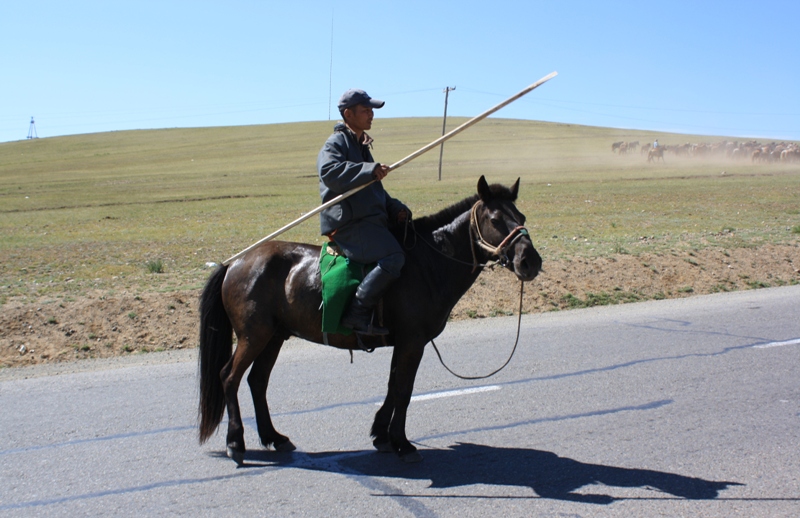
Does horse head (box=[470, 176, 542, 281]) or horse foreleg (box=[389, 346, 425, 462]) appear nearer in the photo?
horse head (box=[470, 176, 542, 281])

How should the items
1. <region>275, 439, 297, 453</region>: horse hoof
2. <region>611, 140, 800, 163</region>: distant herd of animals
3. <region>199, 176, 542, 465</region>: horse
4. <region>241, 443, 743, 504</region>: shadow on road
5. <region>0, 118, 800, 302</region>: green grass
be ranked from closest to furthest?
<region>241, 443, 743, 504</region>: shadow on road, <region>199, 176, 542, 465</region>: horse, <region>275, 439, 297, 453</region>: horse hoof, <region>0, 118, 800, 302</region>: green grass, <region>611, 140, 800, 163</region>: distant herd of animals

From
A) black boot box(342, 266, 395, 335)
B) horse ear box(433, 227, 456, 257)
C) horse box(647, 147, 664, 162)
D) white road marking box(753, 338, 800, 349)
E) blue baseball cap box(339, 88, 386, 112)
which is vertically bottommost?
white road marking box(753, 338, 800, 349)

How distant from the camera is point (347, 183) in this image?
5.20 meters

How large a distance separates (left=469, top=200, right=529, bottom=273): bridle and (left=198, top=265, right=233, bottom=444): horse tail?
1986 millimetres

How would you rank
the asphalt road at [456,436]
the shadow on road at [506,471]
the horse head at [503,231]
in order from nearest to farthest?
the asphalt road at [456,436] < the shadow on road at [506,471] < the horse head at [503,231]

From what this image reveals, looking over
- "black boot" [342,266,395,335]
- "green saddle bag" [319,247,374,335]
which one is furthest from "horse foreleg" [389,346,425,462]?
"green saddle bag" [319,247,374,335]

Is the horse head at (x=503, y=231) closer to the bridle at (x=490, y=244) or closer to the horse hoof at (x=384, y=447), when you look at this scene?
the bridle at (x=490, y=244)

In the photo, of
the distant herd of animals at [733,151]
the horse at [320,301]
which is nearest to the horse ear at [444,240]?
the horse at [320,301]

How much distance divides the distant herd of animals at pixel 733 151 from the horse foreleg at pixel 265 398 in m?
62.8

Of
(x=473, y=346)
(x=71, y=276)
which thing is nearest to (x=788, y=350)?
(x=473, y=346)

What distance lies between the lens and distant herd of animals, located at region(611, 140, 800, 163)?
6059 cm

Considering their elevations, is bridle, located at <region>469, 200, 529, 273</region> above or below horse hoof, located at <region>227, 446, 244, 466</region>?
above

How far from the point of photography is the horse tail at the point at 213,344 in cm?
568

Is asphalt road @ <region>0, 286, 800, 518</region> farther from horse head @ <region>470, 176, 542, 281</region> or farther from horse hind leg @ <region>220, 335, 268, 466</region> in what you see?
horse head @ <region>470, 176, 542, 281</region>
